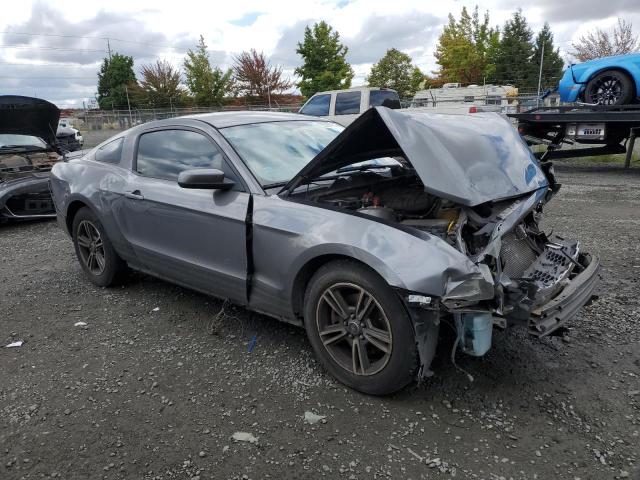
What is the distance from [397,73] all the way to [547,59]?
2600cm

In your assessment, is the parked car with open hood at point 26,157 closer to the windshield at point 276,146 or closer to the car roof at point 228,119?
the car roof at point 228,119

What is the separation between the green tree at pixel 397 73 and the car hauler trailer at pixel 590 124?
25758mm

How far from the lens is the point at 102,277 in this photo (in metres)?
4.70

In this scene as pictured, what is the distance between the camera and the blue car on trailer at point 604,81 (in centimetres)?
942

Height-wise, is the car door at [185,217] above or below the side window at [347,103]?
below

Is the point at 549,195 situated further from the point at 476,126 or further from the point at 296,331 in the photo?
the point at 296,331

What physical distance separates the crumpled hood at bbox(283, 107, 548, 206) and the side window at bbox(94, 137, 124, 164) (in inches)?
79.4

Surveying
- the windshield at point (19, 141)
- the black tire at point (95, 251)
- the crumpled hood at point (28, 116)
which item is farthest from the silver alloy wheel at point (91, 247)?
the windshield at point (19, 141)

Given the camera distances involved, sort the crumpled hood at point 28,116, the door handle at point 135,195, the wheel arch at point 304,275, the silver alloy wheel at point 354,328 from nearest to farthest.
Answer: the silver alloy wheel at point 354,328, the wheel arch at point 304,275, the door handle at point 135,195, the crumpled hood at point 28,116

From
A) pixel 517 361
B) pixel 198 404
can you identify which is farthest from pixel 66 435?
pixel 517 361

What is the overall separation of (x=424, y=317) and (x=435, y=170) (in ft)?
2.61

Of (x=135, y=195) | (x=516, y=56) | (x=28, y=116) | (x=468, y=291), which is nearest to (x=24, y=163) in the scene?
(x=28, y=116)

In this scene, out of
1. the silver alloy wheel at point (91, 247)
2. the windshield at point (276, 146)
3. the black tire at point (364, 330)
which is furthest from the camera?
the silver alloy wheel at point (91, 247)

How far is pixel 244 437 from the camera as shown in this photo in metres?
2.58
